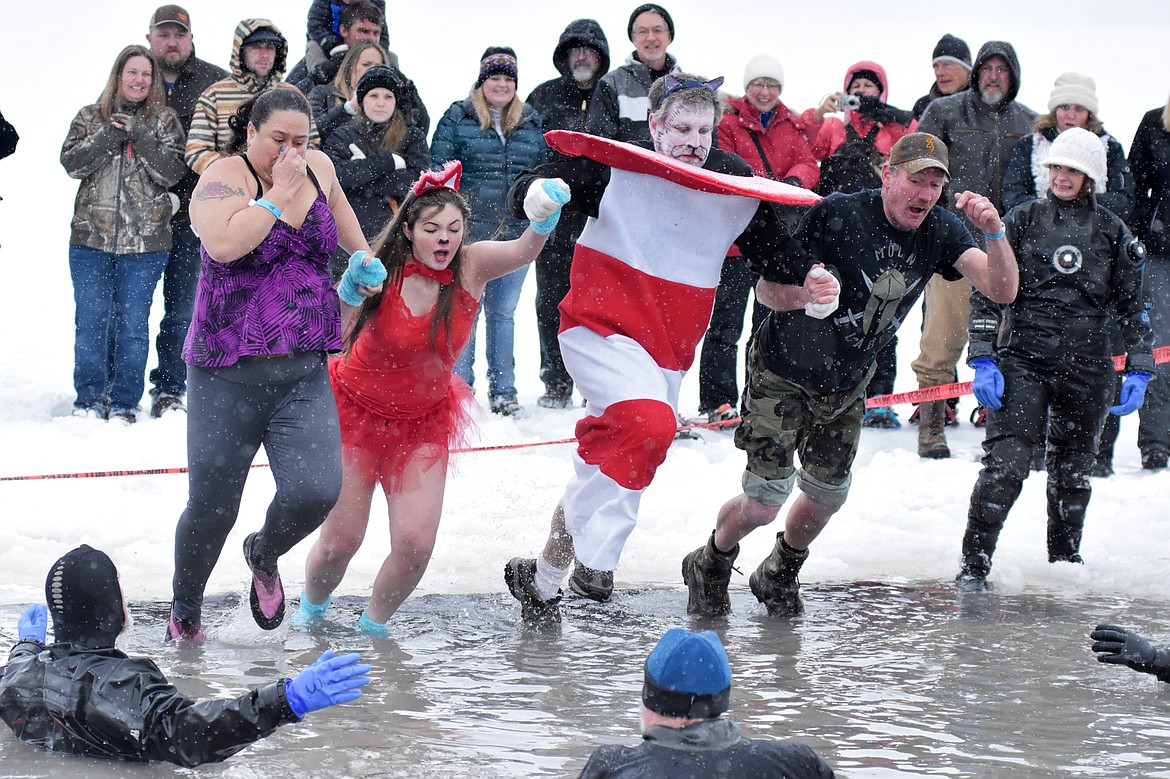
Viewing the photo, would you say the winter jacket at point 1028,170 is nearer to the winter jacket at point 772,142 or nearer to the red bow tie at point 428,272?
the winter jacket at point 772,142

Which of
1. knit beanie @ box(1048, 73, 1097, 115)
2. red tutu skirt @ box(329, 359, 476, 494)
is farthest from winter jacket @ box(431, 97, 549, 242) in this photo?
red tutu skirt @ box(329, 359, 476, 494)

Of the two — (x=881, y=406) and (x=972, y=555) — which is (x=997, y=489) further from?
(x=881, y=406)

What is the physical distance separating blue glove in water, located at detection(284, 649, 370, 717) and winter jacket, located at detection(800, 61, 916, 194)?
258 inches

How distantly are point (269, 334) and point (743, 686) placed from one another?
208cm

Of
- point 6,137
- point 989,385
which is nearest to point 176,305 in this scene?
point 6,137

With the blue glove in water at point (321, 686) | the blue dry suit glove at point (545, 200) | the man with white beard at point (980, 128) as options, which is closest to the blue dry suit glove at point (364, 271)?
the blue dry suit glove at point (545, 200)

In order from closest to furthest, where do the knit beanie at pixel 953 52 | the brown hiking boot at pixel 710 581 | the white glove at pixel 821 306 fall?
the white glove at pixel 821 306, the brown hiking boot at pixel 710 581, the knit beanie at pixel 953 52

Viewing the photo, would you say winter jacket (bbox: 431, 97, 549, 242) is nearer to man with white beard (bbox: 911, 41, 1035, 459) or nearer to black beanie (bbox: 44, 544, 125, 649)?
man with white beard (bbox: 911, 41, 1035, 459)

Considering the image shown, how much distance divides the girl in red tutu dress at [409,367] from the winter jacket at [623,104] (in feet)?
11.9

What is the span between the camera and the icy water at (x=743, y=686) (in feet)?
13.9

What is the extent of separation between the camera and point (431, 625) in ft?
20.0

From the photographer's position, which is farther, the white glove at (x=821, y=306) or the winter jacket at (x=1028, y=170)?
the winter jacket at (x=1028, y=170)

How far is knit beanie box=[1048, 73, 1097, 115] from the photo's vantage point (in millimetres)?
A: 8852

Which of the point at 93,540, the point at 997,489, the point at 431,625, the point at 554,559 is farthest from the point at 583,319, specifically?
the point at 93,540
